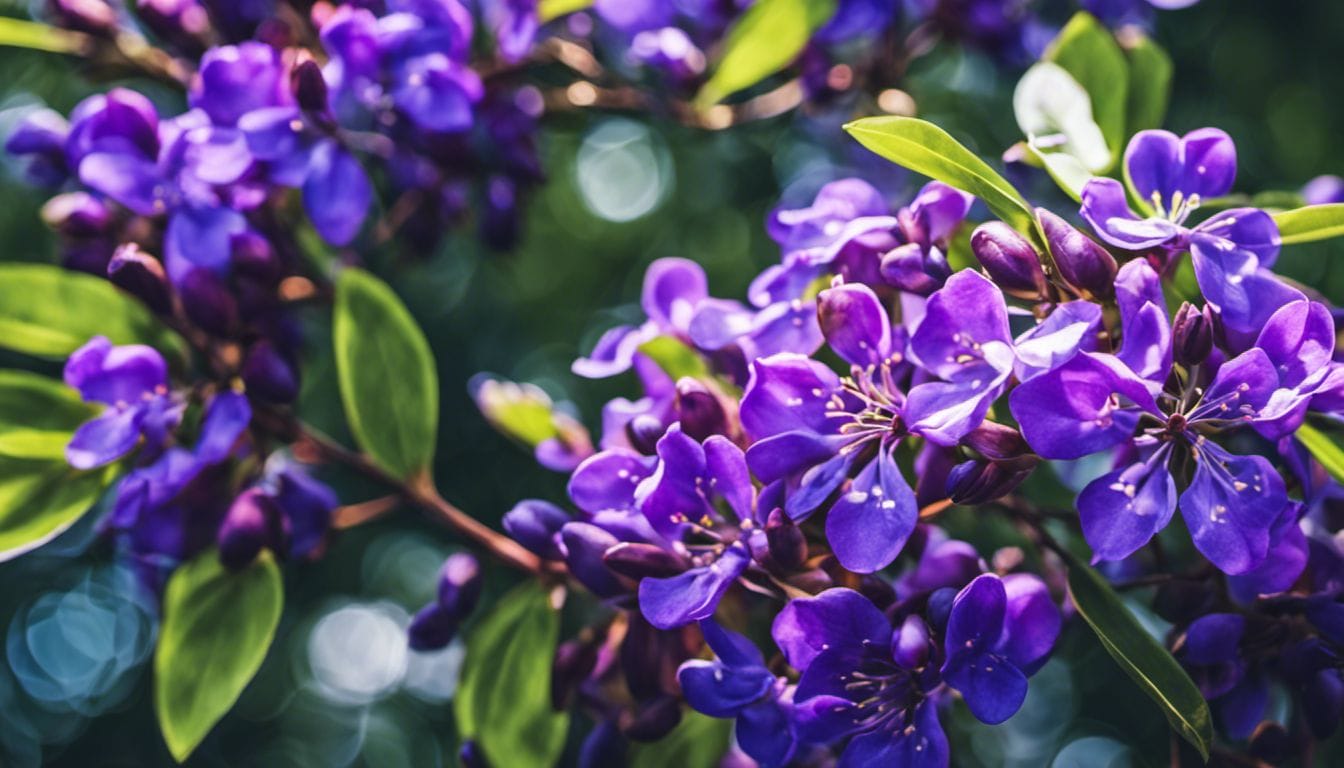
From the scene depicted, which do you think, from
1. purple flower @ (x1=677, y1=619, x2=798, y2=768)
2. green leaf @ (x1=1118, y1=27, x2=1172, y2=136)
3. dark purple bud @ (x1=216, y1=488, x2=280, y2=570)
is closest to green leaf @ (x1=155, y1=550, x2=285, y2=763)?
dark purple bud @ (x1=216, y1=488, x2=280, y2=570)

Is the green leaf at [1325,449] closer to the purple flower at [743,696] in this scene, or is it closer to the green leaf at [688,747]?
the purple flower at [743,696]

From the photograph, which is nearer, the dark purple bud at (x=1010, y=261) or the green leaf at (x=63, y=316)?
the dark purple bud at (x=1010, y=261)

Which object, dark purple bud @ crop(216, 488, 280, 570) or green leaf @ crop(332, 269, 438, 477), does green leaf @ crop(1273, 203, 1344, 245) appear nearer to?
green leaf @ crop(332, 269, 438, 477)

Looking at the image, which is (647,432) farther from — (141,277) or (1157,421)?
(141,277)

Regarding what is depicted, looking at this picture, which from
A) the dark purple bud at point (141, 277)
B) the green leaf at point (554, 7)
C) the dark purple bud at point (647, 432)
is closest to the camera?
the dark purple bud at point (647, 432)

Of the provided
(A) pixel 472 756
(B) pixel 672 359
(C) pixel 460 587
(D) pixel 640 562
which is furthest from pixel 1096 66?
(A) pixel 472 756

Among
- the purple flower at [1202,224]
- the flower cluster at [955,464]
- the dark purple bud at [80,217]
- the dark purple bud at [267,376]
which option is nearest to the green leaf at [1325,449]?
the flower cluster at [955,464]
